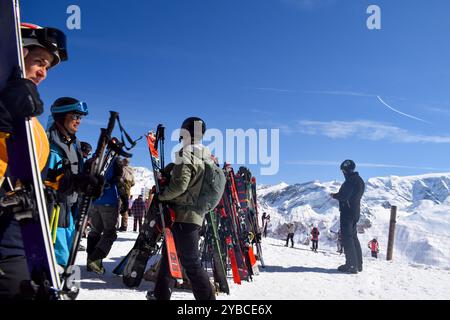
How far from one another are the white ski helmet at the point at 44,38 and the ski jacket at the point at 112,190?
3.06 meters

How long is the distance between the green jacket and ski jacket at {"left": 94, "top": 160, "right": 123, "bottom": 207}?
1.83 meters

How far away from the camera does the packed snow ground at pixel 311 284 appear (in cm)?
468

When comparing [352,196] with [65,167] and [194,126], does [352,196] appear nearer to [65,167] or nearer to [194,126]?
[194,126]

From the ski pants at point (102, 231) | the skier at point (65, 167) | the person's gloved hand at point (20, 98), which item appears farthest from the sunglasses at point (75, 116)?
the ski pants at point (102, 231)

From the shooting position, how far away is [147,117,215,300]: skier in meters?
3.33

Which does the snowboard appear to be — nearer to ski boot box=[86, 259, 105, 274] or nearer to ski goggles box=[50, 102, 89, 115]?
ski goggles box=[50, 102, 89, 115]

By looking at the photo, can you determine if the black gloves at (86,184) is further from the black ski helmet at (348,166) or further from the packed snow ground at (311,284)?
the black ski helmet at (348,166)

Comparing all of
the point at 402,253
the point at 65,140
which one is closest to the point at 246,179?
the point at 65,140

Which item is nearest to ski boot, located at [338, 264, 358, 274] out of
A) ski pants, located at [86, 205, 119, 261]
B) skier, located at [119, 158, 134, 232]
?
skier, located at [119, 158, 134, 232]

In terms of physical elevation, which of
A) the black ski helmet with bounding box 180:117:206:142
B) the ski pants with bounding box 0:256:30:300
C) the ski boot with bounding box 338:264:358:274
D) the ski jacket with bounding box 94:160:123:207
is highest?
the black ski helmet with bounding box 180:117:206:142
